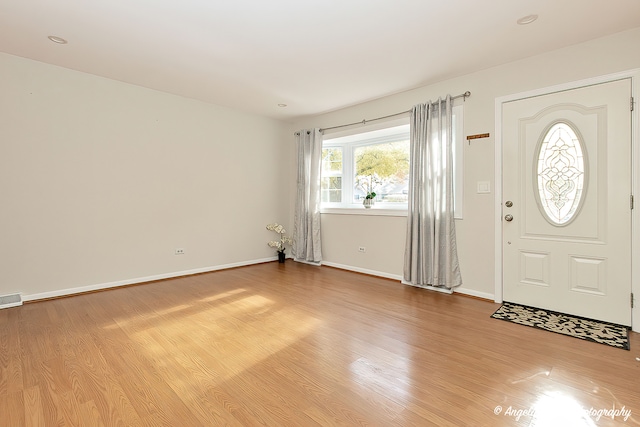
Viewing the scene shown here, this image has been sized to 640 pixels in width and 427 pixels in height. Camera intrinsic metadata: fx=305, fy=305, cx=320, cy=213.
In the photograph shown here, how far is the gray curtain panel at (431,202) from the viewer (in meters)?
3.73

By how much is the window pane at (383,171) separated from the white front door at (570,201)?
61.4 inches

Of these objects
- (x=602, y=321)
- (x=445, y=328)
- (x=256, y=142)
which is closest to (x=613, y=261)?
(x=602, y=321)

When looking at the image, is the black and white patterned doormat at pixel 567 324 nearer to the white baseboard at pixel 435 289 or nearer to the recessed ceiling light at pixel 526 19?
the white baseboard at pixel 435 289

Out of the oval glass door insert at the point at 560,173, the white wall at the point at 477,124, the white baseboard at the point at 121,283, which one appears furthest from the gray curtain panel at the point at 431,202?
the white baseboard at the point at 121,283

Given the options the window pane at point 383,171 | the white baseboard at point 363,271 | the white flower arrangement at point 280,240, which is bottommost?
the white baseboard at point 363,271

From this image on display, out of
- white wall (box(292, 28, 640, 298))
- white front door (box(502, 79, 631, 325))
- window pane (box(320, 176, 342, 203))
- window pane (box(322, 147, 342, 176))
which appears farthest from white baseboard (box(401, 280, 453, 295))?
window pane (box(322, 147, 342, 176))

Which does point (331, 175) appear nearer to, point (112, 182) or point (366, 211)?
point (366, 211)

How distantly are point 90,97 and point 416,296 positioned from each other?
183 inches

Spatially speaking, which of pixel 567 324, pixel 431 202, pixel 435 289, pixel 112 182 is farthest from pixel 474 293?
pixel 112 182

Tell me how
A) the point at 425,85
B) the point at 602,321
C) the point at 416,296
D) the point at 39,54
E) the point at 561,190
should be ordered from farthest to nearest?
1. the point at 425,85
2. the point at 416,296
3. the point at 39,54
4. the point at 561,190
5. the point at 602,321

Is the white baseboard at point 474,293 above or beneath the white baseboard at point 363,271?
beneath

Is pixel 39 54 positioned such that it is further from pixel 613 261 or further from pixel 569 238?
pixel 613 261

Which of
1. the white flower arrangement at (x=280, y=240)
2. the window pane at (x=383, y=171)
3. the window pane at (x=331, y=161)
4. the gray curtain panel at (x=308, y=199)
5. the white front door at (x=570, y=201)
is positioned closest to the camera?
the white front door at (x=570, y=201)

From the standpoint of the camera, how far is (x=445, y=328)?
2.71 m
